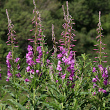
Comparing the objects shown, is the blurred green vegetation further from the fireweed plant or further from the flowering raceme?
the flowering raceme

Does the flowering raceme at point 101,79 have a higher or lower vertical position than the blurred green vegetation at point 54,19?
lower

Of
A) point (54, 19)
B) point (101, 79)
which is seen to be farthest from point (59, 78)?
point (54, 19)

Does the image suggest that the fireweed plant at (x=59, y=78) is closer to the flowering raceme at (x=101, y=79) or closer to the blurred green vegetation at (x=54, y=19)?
the flowering raceme at (x=101, y=79)

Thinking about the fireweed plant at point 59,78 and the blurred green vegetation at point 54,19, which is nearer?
the fireweed plant at point 59,78

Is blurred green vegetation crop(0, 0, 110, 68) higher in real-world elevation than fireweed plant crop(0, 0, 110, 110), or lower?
higher

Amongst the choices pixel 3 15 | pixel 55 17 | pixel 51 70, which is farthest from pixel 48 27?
pixel 51 70

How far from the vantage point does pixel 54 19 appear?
15.9 m

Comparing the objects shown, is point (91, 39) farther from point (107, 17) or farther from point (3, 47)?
point (3, 47)

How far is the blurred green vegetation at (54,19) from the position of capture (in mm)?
14434

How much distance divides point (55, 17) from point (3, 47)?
16.1 feet

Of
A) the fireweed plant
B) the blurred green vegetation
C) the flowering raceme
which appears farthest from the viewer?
the blurred green vegetation

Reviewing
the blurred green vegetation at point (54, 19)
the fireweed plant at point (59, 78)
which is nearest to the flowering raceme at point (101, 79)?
the fireweed plant at point (59, 78)

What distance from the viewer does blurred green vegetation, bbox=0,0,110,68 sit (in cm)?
1443

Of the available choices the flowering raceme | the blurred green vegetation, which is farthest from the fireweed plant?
the blurred green vegetation
